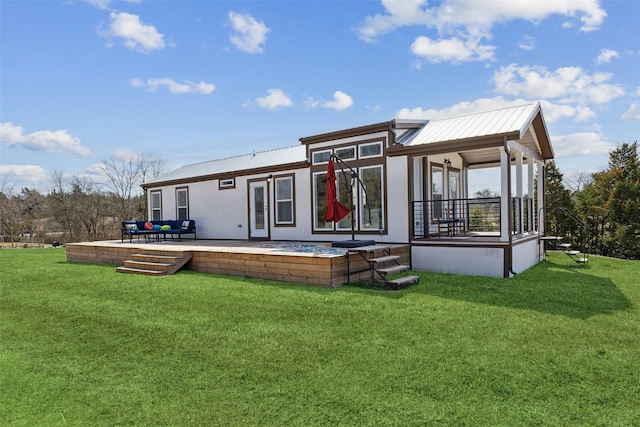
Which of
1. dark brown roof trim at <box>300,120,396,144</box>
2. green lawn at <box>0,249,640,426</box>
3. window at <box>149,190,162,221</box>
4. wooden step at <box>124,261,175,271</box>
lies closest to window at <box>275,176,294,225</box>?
dark brown roof trim at <box>300,120,396,144</box>

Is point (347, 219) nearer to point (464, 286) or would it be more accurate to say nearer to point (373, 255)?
point (373, 255)

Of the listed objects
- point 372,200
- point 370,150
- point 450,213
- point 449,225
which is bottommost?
point 449,225

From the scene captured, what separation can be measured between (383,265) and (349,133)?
3.62 m

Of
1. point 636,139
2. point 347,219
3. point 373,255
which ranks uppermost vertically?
point 636,139

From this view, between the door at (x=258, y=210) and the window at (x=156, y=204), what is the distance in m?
5.37

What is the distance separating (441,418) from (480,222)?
Answer: 12.2 meters

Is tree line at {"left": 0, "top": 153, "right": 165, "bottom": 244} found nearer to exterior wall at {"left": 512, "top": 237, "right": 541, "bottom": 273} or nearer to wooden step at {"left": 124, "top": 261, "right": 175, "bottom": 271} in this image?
wooden step at {"left": 124, "top": 261, "right": 175, "bottom": 271}

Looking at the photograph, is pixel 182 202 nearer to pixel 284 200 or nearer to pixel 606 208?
pixel 284 200

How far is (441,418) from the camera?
2656mm

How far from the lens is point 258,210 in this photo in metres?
12.5

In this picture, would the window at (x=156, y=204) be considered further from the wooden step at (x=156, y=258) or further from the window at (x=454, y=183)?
the window at (x=454, y=183)

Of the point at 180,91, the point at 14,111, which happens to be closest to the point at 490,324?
the point at 180,91

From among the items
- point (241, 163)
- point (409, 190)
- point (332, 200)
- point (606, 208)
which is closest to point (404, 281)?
point (332, 200)

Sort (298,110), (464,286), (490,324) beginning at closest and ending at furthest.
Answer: (490,324), (464,286), (298,110)
